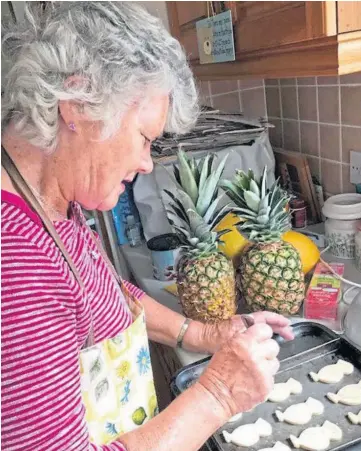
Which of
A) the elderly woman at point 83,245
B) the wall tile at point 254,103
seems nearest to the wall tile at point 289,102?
the wall tile at point 254,103

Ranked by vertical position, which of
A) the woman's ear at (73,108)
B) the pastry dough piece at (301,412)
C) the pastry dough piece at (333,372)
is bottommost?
the pastry dough piece at (301,412)

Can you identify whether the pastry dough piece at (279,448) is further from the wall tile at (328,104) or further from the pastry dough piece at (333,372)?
the wall tile at (328,104)

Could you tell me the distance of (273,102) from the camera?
1.58 metres

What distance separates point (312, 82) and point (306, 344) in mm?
802

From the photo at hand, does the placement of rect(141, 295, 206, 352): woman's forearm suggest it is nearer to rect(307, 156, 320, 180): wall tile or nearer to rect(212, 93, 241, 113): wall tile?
rect(307, 156, 320, 180): wall tile

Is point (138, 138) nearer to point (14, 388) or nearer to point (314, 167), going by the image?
point (14, 388)

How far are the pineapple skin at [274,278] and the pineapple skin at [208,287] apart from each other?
4cm

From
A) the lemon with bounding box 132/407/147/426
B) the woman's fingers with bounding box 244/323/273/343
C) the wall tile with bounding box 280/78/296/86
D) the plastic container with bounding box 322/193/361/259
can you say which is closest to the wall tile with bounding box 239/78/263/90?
the wall tile with bounding box 280/78/296/86

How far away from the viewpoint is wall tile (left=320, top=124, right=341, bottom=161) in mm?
1302

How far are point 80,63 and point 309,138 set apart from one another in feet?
3.23

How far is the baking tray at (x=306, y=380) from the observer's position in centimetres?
68

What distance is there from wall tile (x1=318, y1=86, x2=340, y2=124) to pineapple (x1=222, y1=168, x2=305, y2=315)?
0.45 metres

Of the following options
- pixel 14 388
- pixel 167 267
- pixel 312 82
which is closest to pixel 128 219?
pixel 167 267

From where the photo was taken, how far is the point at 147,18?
0.65 metres
